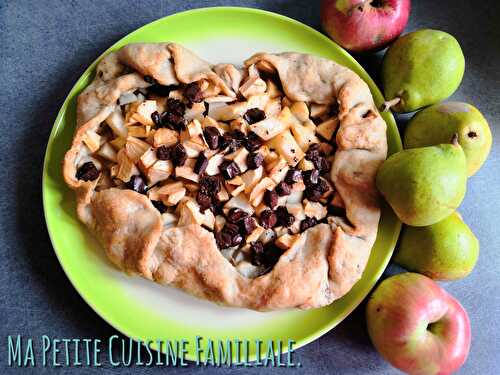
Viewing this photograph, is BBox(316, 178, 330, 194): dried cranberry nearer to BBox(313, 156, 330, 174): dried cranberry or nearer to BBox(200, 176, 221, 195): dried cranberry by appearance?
BBox(313, 156, 330, 174): dried cranberry

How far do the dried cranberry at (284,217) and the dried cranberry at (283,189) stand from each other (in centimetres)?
7

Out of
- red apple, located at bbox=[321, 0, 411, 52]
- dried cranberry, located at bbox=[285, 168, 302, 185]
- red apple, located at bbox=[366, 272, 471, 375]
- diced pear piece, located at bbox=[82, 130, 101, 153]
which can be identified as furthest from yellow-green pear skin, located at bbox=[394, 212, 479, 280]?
diced pear piece, located at bbox=[82, 130, 101, 153]

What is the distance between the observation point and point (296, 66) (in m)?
2.32

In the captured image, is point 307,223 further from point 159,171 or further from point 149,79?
point 149,79

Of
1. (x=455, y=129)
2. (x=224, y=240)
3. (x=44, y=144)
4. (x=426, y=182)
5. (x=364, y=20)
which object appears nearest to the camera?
(x=426, y=182)

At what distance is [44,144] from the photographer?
255 centimetres

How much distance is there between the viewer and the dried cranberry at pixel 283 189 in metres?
2.18

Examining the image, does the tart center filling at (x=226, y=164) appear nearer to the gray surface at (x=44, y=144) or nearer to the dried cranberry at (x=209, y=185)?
the dried cranberry at (x=209, y=185)

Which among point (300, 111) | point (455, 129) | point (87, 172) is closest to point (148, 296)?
point (87, 172)

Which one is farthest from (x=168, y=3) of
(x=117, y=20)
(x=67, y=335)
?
(x=67, y=335)

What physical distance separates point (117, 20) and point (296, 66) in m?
1.06

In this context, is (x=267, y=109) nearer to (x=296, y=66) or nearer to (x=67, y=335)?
(x=296, y=66)

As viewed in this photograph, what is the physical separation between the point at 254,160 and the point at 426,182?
75 centimetres

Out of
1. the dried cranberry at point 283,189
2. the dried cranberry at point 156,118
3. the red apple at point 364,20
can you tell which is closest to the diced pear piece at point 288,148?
the dried cranberry at point 283,189
